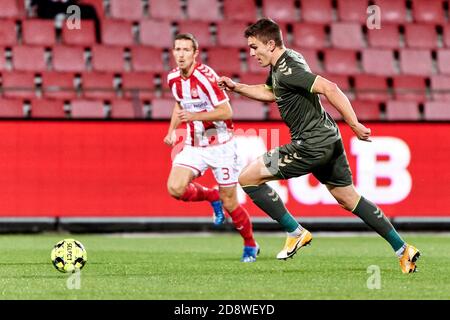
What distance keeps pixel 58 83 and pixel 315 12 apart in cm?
492

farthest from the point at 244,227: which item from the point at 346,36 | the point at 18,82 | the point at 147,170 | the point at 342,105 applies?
the point at 346,36

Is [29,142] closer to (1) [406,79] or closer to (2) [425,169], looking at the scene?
(2) [425,169]

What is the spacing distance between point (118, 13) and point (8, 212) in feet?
15.7

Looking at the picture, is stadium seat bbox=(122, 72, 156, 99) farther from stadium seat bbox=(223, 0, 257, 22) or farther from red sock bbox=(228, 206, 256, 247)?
red sock bbox=(228, 206, 256, 247)

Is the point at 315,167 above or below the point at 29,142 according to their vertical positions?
below

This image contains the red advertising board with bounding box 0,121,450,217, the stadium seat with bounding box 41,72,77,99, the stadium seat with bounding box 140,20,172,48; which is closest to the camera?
the red advertising board with bounding box 0,121,450,217

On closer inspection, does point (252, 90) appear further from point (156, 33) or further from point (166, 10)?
point (166, 10)

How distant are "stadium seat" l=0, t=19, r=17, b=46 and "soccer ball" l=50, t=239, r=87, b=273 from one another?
8704 mm

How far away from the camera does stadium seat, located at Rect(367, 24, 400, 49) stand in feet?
61.8

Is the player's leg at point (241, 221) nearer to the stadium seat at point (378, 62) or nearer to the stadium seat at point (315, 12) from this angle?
the stadium seat at point (378, 62)

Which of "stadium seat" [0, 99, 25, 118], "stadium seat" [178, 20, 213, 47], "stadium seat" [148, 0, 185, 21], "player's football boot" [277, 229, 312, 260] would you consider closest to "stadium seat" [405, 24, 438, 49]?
"stadium seat" [178, 20, 213, 47]

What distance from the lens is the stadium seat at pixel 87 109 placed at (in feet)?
52.4

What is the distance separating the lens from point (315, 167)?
884 centimetres
